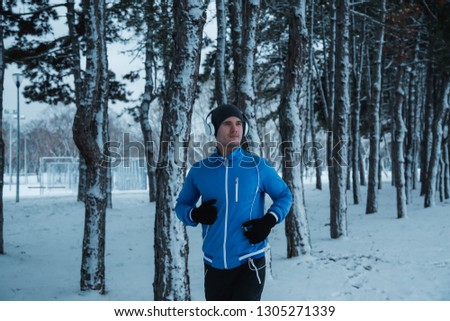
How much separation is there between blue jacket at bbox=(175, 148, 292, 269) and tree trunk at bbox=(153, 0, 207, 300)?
5.20 feet

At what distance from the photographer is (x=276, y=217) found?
2.90m

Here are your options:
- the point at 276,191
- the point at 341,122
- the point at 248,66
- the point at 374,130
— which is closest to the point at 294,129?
the point at 248,66

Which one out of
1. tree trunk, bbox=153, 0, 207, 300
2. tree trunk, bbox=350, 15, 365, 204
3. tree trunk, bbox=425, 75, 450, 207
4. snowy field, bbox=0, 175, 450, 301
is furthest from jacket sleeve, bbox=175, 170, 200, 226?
tree trunk, bbox=350, 15, 365, 204

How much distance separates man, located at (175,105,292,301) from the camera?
2.90 m

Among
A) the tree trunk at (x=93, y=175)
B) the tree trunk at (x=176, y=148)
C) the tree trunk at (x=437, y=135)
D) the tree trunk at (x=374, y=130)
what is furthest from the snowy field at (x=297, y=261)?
the tree trunk at (x=176, y=148)

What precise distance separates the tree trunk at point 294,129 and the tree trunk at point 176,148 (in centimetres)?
330

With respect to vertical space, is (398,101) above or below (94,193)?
above

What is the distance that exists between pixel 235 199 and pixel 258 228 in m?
0.25

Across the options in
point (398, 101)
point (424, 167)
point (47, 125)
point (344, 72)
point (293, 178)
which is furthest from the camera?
point (47, 125)

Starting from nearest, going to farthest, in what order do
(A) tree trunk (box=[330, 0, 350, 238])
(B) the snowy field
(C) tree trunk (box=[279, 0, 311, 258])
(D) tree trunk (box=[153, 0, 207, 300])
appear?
(D) tree trunk (box=[153, 0, 207, 300]), (B) the snowy field, (C) tree trunk (box=[279, 0, 311, 258]), (A) tree trunk (box=[330, 0, 350, 238])

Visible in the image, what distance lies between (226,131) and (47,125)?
55.0 metres

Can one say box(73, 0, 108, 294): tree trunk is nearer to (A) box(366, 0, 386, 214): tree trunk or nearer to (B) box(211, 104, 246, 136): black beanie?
(B) box(211, 104, 246, 136): black beanie
